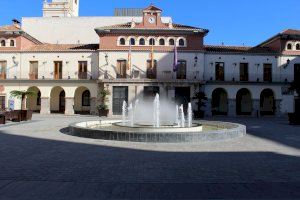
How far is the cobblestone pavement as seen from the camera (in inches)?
237

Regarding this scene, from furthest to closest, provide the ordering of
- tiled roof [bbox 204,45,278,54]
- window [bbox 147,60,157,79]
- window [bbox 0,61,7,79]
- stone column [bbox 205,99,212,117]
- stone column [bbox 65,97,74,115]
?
tiled roof [bbox 204,45,278,54]
window [bbox 0,61,7,79]
stone column [bbox 65,97,74,115]
stone column [bbox 205,99,212,117]
window [bbox 147,60,157,79]

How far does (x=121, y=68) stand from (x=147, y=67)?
261cm

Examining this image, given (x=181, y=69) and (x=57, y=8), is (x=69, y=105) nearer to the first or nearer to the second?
(x=181, y=69)

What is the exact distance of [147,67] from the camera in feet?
114

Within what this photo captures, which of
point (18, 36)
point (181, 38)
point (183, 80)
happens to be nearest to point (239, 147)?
point (183, 80)

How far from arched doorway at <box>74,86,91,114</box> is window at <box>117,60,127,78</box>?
5450mm

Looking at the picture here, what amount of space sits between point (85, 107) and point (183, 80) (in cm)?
1198

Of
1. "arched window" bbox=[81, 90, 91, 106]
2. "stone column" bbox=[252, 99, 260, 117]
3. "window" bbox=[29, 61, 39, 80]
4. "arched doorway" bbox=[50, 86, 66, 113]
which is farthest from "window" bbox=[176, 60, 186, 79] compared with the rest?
"window" bbox=[29, 61, 39, 80]

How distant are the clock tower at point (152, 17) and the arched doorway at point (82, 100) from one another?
10008mm

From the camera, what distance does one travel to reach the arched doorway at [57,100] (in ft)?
127

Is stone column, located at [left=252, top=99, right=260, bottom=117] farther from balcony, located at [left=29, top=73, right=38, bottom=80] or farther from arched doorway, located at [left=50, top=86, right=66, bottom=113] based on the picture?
balcony, located at [left=29, top=73, right=38, bottom=80]

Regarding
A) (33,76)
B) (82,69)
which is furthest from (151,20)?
(33,76)

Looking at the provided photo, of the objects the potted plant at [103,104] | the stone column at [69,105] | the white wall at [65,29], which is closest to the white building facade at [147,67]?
the stone column at [69,105]

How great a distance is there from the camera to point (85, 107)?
3875 cm
